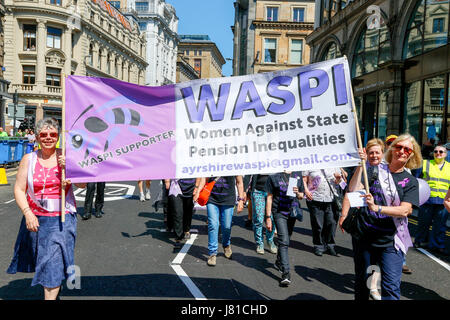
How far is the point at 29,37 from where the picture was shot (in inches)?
1823

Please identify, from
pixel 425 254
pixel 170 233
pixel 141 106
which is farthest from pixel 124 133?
pixel 425 254

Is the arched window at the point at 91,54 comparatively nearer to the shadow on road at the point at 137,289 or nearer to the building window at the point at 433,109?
the building window at the point at 433,109

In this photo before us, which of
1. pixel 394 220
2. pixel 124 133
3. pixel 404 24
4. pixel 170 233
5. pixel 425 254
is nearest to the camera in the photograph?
pixel 394 220

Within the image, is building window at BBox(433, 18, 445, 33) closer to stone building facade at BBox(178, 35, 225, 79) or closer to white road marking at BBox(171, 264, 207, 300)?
white road marking at BBox(171, 264, 207, 300)

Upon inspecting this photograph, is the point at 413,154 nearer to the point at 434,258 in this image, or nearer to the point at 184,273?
the point at 184,273

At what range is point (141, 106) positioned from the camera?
4223 mm

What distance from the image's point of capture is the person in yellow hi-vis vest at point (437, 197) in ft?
22.7

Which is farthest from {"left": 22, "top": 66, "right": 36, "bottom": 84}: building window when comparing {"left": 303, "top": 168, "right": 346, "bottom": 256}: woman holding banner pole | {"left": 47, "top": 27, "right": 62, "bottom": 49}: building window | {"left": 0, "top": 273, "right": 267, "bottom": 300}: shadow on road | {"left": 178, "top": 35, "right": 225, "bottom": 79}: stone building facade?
{"left": 178, "top": 35, "right": 225, "bottom": 79}: stone building facade

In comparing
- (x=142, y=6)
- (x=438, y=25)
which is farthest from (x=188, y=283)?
(x=142, y=6)

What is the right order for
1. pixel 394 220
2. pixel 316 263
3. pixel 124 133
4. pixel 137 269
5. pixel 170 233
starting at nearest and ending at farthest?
pixel 394 220 → pixel 124 133 → pixel 137 269 → pixel 316 263 → pixel 170 233

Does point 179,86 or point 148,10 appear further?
point 148,10

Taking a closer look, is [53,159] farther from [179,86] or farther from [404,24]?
[404,24]

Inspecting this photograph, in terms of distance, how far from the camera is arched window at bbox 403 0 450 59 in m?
15.2

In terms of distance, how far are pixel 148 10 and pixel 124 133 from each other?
8387cm
